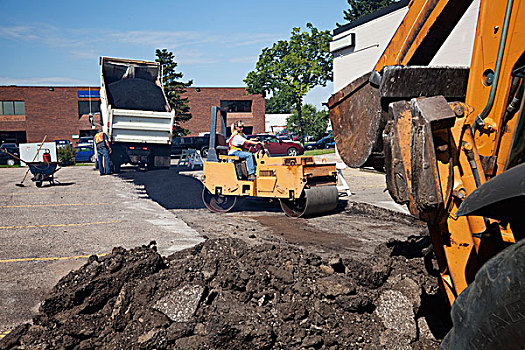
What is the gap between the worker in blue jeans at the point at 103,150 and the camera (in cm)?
1752

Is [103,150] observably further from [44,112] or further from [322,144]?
[44,112]

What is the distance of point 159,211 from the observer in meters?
11.1

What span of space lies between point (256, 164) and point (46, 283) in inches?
222

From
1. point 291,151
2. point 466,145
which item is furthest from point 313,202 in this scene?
point 291,151

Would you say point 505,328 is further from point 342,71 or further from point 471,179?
point 342,71

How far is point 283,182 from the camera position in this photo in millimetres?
9977

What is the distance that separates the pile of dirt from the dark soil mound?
12763mm

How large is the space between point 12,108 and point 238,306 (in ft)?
154

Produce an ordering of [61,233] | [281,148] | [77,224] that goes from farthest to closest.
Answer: [281,148] → [77,224] → [61,233]

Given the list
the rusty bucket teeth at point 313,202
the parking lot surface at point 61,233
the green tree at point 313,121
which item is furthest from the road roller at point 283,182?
the green tree at point 313,121

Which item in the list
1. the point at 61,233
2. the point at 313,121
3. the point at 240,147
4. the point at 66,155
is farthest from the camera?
the point at 313,121

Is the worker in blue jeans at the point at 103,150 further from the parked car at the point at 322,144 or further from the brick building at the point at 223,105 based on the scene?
the brick building at the point at 223,105

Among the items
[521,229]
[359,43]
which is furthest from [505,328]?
[359,43]

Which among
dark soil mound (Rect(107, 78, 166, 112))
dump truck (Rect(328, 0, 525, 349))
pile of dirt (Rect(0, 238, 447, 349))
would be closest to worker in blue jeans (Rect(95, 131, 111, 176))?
dark soil mound (Rect(107, 78, 166, 112))
